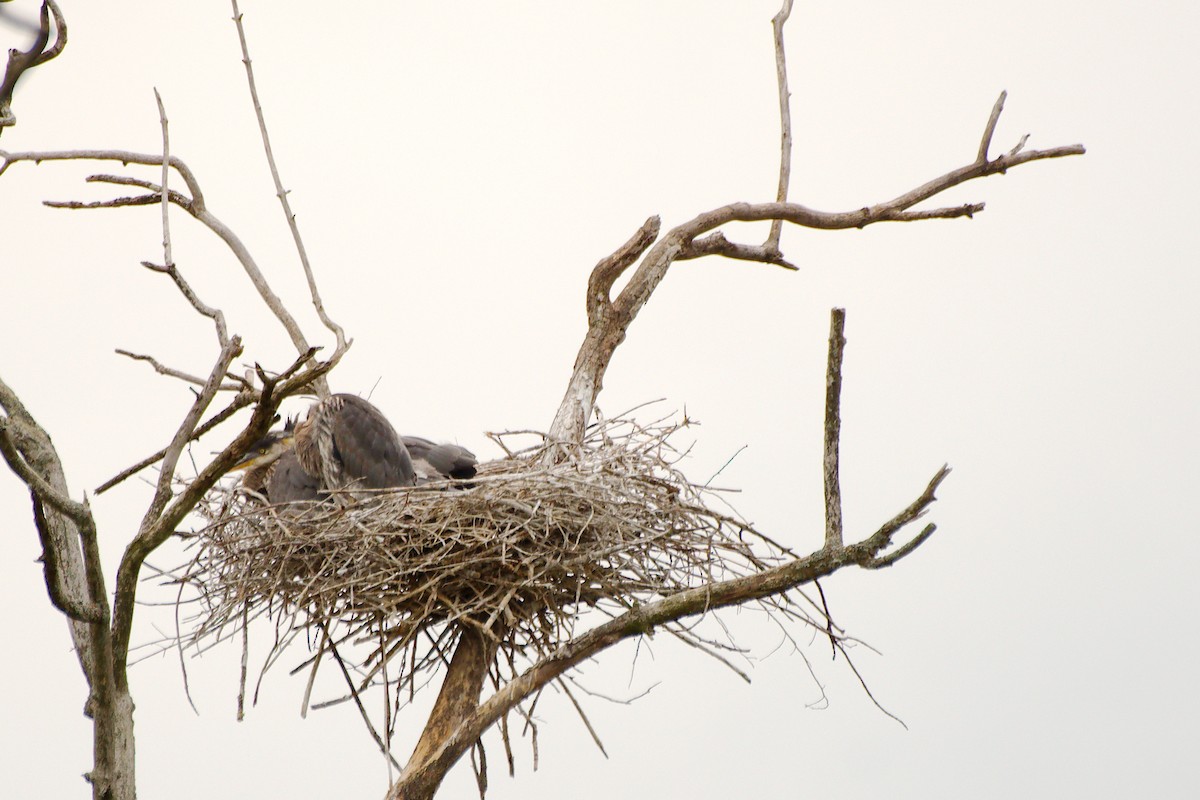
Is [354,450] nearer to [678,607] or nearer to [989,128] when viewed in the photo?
[678,607]

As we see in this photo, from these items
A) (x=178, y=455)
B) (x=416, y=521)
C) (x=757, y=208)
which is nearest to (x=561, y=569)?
(x=416, y=521)

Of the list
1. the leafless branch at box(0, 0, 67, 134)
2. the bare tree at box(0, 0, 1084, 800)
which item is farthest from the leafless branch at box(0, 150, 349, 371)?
the leafless branch at box(0, 0, 67, 134)

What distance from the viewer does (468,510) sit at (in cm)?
383

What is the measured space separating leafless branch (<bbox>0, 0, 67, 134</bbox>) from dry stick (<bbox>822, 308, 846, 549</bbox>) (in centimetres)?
234

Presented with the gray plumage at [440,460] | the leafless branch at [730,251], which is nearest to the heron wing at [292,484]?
the gray plumage at [440,460]

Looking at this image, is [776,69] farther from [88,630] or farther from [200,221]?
[88,630]

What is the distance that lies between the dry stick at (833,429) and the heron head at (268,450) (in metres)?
2.42

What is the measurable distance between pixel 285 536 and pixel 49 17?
5.43 feet

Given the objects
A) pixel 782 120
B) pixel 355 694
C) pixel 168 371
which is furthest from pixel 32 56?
pixel 782 120

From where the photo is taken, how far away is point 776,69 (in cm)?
521

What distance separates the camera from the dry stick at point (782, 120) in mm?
5188

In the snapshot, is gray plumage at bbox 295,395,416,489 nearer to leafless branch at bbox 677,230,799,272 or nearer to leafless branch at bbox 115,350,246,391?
leafless branch at bbox 115,350,246,391

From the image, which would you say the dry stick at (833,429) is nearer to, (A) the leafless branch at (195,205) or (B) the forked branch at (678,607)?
(B) the forked branch at (678,607)

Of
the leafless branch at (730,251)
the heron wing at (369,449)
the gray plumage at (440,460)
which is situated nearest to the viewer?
the heron wing at (369,449)
